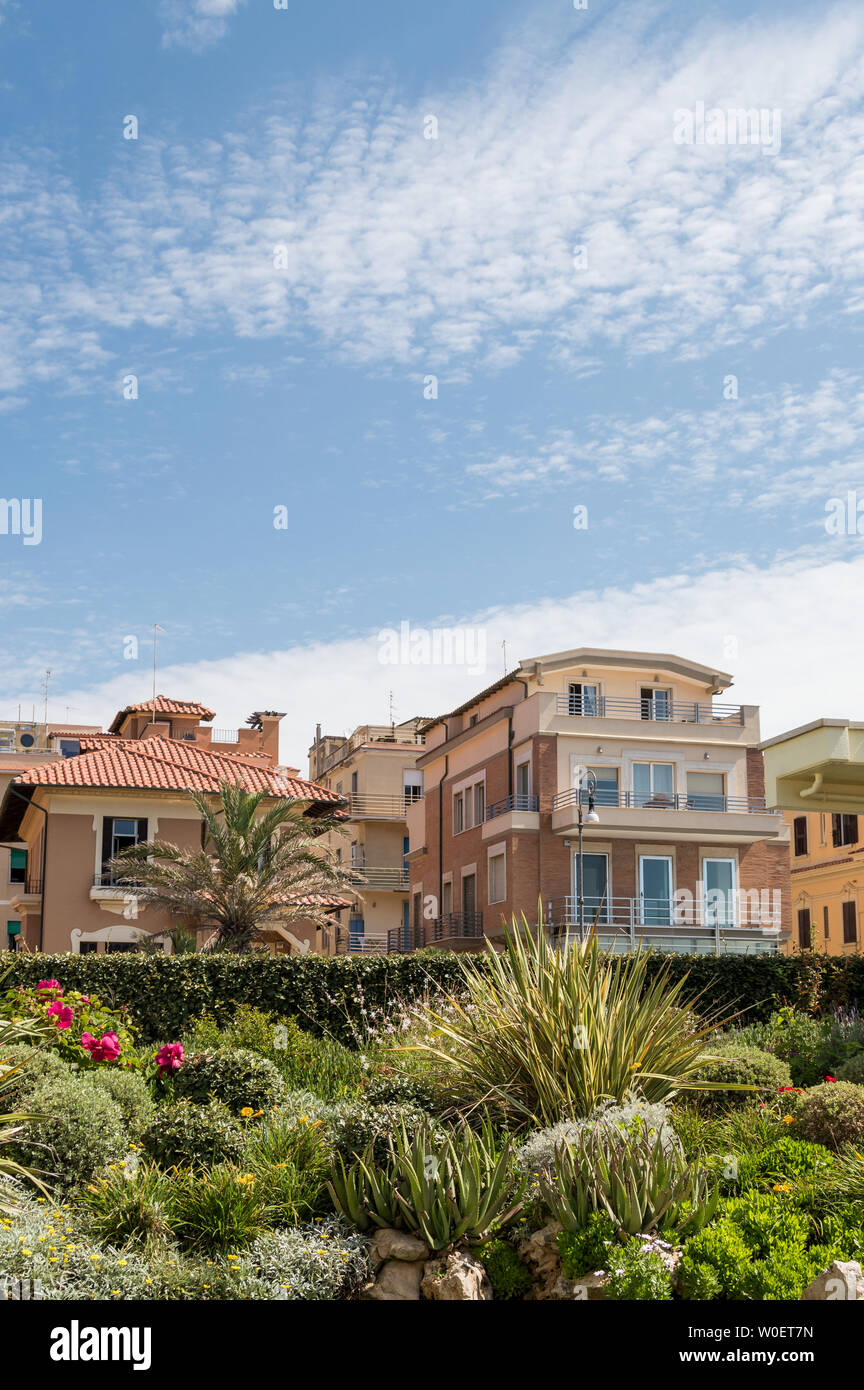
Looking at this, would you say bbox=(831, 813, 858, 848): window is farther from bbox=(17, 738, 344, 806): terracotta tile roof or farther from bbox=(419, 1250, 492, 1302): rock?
bbox=(419, 1250, 492, 1302): rock

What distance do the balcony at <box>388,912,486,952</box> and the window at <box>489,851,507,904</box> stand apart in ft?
4.60

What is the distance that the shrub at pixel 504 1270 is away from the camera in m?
9.25

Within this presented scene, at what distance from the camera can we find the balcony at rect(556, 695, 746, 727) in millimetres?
48094

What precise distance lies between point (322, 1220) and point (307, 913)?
19781 mm

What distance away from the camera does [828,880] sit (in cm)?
5312

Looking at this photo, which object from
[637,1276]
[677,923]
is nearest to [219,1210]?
[637,1276]

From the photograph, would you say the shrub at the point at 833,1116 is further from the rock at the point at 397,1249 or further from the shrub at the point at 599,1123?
the rock at the point at 397,1249

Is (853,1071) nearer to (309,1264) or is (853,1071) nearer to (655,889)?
(309,1264)

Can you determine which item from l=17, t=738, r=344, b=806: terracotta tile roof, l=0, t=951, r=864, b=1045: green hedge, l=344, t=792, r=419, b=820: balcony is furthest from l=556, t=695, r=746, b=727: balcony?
l=0, t=951, r=864, b=1045: green hedge

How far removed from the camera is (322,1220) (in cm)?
1017

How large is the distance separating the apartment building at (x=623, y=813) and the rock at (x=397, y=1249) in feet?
106
